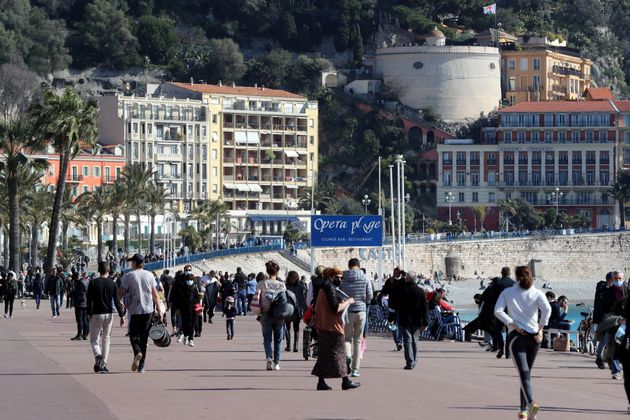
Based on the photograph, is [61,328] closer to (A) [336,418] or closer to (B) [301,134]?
(A) [336,418]

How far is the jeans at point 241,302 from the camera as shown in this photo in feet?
149

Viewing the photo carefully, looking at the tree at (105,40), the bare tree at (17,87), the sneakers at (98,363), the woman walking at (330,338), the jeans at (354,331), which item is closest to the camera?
the woman walking at (330,338)

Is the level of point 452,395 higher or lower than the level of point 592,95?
lower

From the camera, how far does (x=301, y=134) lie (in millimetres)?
138250

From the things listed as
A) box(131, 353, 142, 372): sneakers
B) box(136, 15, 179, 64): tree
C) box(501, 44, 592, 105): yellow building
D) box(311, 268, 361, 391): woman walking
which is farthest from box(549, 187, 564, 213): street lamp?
box(311, 268, 361, 391): woman walking

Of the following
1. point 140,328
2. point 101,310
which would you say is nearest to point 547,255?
point 101,310

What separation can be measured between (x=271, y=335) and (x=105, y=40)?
124814 millimetres

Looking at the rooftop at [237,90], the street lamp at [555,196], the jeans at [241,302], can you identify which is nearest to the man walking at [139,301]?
the jeans at [241,302]

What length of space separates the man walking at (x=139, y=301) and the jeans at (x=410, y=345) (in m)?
3.40

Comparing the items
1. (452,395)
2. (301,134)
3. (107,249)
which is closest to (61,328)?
(452,395)

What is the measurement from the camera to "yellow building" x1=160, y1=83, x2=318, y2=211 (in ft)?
438

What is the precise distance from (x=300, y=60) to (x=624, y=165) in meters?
27.6

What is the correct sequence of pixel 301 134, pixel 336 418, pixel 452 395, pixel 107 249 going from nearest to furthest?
1. pixel 336 418
2. pixel 452 395
3. pixel 107 249
4. pixel 301 134

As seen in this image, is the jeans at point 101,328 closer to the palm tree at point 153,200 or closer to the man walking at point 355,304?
the man walking at point 355,304
